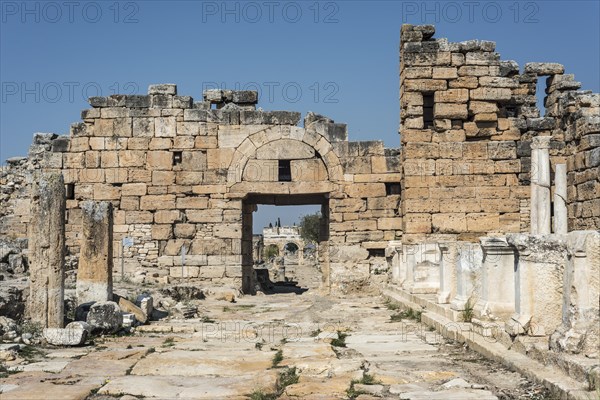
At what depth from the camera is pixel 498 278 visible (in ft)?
26.9

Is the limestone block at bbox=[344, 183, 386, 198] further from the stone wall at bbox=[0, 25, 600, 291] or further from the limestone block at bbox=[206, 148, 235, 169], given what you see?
the limestone block at bbox=[206, 148, 235, 169]

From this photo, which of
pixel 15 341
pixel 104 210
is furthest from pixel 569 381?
pixel 104 210

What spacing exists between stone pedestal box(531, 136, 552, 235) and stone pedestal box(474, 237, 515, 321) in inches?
66.8

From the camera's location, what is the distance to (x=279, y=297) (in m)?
18.1

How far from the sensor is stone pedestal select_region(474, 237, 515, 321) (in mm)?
8125

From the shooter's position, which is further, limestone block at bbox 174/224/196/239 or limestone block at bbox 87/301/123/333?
limestone block at bbox 174/224/196/239

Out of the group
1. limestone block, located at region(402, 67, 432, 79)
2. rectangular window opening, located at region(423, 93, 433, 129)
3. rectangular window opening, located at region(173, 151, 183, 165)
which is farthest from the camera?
rectangular window opening, located at region(173, 151, 183, 165)

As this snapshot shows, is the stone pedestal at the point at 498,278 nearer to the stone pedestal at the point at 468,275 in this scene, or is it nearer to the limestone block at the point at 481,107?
the stone pedestal at the point at 468,275

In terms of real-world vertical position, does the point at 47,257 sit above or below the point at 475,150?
below

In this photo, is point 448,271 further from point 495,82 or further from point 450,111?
point 495,82

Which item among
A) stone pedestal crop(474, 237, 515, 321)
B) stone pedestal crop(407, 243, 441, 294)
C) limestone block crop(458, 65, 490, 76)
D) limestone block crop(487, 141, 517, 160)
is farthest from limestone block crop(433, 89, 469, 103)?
stone pedestal crop(474, 237, 515, 321)

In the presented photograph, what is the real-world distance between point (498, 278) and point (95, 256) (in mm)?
6170

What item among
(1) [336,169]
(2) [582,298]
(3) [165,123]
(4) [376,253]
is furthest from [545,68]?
(2) [582,298]

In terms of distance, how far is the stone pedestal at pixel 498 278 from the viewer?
8.12 metres
